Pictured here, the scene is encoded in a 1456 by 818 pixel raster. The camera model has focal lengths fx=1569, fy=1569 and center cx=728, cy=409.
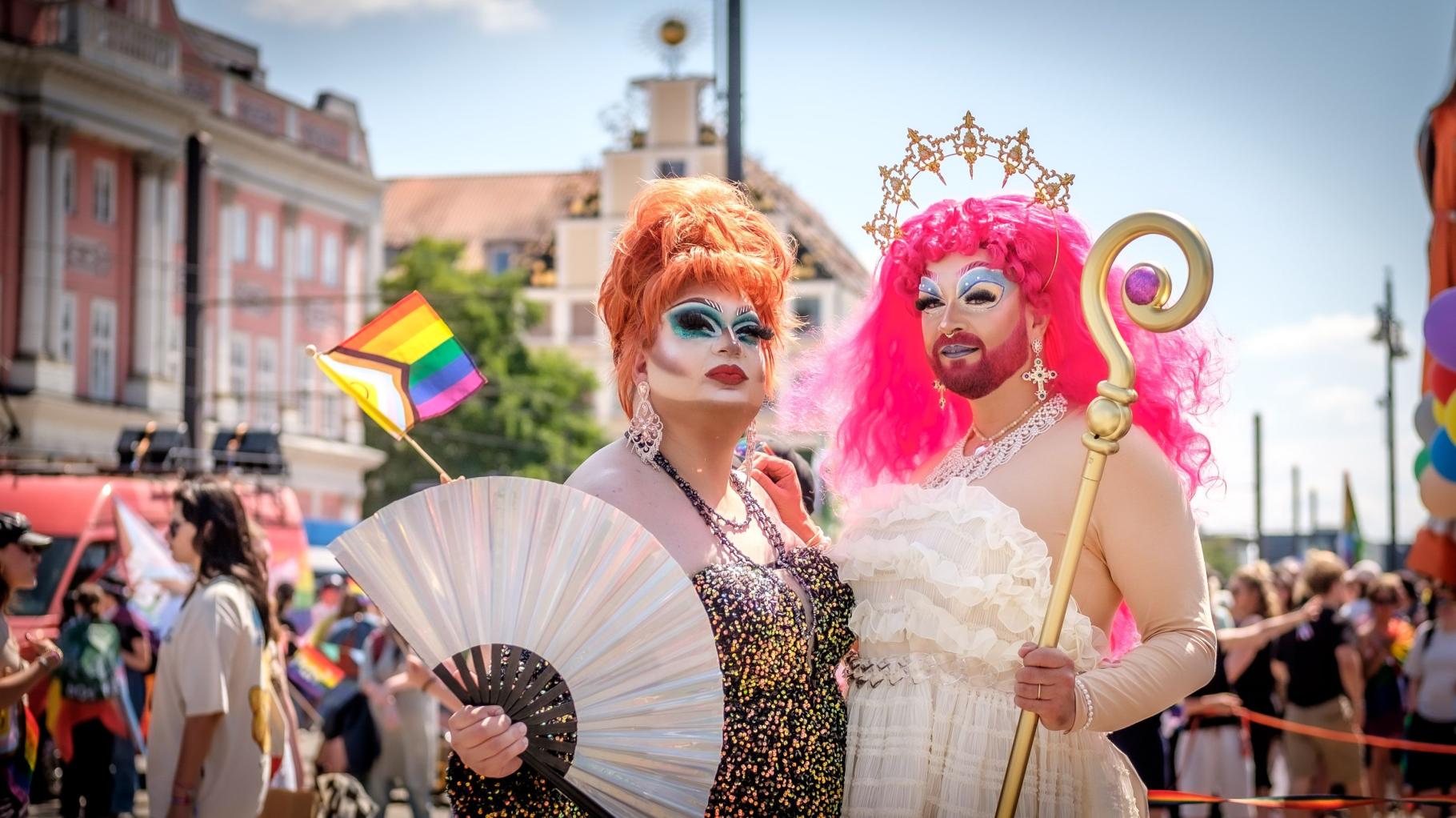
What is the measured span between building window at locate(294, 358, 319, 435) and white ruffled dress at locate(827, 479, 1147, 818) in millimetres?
32307

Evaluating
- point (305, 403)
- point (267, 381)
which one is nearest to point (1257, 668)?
point (267, 381)

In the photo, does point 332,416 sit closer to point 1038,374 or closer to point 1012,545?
point 1038,374

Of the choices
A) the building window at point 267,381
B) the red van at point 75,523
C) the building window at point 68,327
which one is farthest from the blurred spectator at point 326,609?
the building window at point 267,381

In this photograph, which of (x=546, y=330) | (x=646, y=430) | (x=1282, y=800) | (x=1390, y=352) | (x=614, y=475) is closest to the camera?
(x=614, y=475)

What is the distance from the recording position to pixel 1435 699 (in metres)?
9.07

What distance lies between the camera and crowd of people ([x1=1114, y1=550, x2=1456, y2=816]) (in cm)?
876

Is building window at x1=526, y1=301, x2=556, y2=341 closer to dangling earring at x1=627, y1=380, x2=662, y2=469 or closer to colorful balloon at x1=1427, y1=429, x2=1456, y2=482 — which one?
colorful balloon at x1=1427, y1=429, x2=1456, y2=482

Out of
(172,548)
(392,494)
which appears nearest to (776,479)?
(172,548)

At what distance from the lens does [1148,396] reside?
141 inches

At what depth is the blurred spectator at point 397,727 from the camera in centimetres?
926

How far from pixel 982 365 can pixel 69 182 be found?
87.0 ft

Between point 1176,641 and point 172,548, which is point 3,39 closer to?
point 172,548

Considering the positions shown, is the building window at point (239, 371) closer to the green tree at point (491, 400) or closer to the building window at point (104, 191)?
the green tree at point (491, 400)

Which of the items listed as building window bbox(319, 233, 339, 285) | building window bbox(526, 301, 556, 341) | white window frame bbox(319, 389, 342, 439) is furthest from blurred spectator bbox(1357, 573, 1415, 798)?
building window bbox(526, 301, 556, 341)
